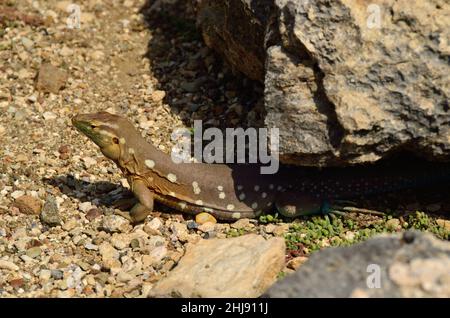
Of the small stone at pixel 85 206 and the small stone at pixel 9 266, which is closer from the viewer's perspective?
the small stone at pixel 9 266

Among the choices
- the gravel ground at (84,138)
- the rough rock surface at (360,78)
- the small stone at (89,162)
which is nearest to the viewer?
the rough rock surface at (360,78)

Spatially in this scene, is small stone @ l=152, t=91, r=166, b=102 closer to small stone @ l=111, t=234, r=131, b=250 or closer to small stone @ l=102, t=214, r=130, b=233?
small stone @ l=102, t=214, r=130, b=233

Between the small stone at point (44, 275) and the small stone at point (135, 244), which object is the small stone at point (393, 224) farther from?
the small stone at point (44, 275)

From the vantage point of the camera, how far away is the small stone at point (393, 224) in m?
6.86

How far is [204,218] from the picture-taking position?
7207 mm

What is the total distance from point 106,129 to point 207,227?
4.36 feet

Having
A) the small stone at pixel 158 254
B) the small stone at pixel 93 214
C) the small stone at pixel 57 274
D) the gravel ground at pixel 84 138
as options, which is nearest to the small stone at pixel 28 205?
the gravel ground at pixel 84 138

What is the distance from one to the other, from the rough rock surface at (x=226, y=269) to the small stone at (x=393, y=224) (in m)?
1.17

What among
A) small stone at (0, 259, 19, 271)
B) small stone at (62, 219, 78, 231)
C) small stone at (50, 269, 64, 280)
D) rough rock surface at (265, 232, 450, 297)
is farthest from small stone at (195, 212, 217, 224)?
rough rock surface at (265, 232, 450, 297)

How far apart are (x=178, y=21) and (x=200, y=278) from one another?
189 inches

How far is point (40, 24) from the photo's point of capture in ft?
31.8

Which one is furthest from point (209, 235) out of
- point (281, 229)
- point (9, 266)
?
point (9, 266)

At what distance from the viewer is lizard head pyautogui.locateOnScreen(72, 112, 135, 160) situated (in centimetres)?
712

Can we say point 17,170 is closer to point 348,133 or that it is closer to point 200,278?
point 200,278
